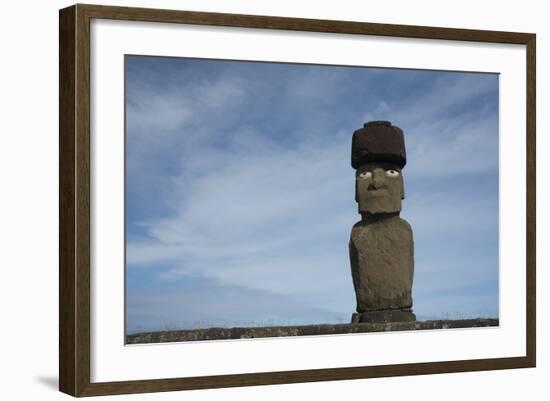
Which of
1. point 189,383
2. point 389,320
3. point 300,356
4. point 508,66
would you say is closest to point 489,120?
point 508,66

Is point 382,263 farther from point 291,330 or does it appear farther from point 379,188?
point 291,330

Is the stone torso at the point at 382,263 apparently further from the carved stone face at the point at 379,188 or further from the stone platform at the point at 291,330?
the stone platform at the point at 291,330

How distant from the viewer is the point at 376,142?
9047mm

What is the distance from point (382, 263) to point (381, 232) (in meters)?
0.23

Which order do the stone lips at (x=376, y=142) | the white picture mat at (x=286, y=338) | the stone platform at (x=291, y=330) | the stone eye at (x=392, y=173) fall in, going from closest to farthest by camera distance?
the white picture mat at (x=286, y=338) < the stone platform at (x=291, y=330) < the stone lips at (x=376, y=142) < the stone eye at (x=392, y=173)

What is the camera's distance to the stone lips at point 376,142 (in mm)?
9031

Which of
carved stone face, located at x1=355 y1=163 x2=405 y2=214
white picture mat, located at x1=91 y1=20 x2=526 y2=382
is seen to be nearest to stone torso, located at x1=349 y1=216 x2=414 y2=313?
carved stone face, located at x1=355 y1=163 x2=405 y2=214

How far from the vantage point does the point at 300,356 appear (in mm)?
8461

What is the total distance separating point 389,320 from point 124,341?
79.8 inches

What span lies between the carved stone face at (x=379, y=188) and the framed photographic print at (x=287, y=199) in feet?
0.05

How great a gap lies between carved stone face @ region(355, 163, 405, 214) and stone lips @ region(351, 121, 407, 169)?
0.39 feet

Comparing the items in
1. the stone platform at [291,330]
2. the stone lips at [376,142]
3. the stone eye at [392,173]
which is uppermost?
the stone lips at [376,142]

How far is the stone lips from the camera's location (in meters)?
9.03

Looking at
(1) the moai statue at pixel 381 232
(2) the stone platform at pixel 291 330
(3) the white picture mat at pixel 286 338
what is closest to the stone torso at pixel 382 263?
(1) the moai statue at pixel 381 232
